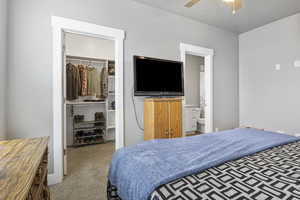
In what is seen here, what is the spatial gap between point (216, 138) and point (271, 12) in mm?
3187

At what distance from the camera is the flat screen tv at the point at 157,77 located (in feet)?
8.56

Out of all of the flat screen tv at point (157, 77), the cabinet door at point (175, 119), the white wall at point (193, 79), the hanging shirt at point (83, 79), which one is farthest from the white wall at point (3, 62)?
the white wall at point (193, 79)

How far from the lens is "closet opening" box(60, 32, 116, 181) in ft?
11.7

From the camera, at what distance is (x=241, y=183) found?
2.72ft

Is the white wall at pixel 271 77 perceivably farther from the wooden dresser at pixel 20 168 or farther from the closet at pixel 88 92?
the wooden dresser at pixel 20 168

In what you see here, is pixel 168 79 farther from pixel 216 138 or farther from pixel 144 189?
pixel 144 189

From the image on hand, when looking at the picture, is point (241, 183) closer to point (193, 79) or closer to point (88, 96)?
point (88, 96)

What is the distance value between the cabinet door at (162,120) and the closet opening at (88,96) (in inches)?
56.0

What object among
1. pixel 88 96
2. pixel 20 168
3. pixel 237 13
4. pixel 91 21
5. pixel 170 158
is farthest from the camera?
pixel 88 96

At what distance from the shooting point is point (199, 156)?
3.83 ft

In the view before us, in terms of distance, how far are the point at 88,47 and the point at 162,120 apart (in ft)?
9.43

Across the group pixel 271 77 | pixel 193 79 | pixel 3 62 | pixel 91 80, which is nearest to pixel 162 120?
pixel 3 62

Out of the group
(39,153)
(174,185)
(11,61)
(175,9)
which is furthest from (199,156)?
(175,9)

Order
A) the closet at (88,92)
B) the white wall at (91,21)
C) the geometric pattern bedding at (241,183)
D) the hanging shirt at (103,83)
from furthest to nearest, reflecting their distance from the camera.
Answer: the hanging shirt at (103,83) → the closet at (88,92) → the white wall at (91,21) → the geometric pattern bedding at (241,183)
